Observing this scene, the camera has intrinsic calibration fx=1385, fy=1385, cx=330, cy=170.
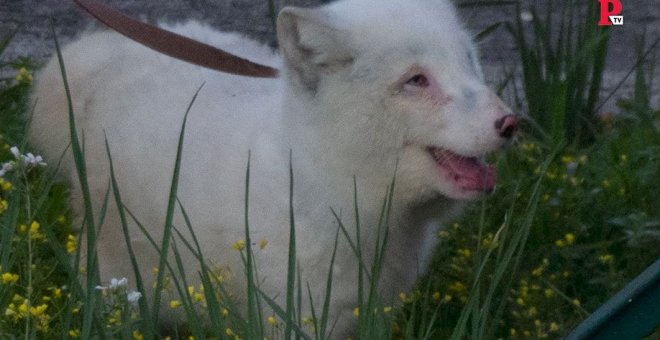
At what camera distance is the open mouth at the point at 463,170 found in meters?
3.44

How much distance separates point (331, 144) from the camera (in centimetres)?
350

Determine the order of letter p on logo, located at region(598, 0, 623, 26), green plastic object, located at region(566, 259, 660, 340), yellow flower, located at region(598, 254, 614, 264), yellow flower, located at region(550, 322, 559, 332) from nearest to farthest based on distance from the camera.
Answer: green plastic object, located at region(566, 259, 660, 340), yellow flower, located at region(550, 322, 559, 332), yellow flower, located at region(598, 254, 614, 264), letter p on logo, located at region(598, 0, 623, 26)

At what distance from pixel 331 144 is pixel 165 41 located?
649 millimetres

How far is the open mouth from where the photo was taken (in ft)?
11.3

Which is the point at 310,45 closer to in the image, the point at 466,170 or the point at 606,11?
the point at 466,170

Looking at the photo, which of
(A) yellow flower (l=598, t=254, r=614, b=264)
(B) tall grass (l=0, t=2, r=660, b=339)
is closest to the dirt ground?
(B) tall grass (l=0, t=2, r=660, b=339)

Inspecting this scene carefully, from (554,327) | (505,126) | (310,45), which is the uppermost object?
(310,45)

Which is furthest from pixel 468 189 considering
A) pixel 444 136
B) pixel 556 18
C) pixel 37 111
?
pixel 556 18

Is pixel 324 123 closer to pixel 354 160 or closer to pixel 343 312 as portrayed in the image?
pixel 354 160

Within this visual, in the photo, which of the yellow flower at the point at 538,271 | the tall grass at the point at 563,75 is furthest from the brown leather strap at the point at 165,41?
the tall grass at the point at 563,75

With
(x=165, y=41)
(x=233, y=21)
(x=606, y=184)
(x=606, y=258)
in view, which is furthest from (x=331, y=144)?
(x=233, y=21)

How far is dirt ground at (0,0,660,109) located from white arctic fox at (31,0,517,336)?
225cm

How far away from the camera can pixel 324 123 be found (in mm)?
3498

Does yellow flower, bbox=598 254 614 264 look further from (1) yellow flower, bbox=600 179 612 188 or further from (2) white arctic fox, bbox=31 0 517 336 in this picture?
(2) white arctic fox, bbox=31 0 517 336
